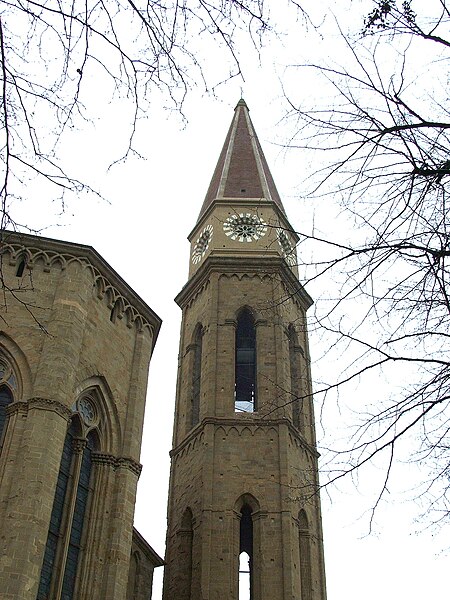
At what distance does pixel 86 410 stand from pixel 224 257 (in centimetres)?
1300

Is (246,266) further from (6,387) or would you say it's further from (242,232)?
(6,387)

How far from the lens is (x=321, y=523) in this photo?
24984 mm

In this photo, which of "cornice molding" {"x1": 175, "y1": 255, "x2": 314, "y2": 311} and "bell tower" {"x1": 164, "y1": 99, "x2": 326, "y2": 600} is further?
"cornice molding" {"x1": 175, "y1": 255, "x2": 314, "y2": 311}

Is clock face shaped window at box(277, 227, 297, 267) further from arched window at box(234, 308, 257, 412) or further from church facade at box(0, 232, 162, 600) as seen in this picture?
church facade at box(0, 232, 162, 600)

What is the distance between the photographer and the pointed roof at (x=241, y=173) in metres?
33.6

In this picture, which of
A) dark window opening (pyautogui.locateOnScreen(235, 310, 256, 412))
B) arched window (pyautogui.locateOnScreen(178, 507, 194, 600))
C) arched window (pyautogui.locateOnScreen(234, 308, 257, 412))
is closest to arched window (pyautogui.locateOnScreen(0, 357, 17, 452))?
arched window (pyautogui.locateOnScreen(178, 507, 194, 600))

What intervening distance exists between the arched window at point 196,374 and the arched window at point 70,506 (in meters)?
9.46

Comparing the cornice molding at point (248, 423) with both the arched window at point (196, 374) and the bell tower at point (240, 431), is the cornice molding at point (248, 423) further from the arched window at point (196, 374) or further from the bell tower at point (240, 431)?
the arched window at point (196, 374)

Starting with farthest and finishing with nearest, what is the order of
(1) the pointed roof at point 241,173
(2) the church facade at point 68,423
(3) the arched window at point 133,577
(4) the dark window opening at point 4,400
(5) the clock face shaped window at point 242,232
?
(1) the pointed roof at point 241,173
(5) the clock face shaped window at point 242,232
(3) the arched window at point 133,577
(4) the dark window opening at point 4,400
(2) the church facade at point 68,423

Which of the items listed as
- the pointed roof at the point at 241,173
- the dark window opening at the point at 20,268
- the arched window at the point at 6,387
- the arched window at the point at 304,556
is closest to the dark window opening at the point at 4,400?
the arched window at the point at 6,387

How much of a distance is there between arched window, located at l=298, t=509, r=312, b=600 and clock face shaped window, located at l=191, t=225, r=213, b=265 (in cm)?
1176

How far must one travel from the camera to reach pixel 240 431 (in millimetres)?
24578

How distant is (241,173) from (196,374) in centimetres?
1104

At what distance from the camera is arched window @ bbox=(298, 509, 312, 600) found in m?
22.4
